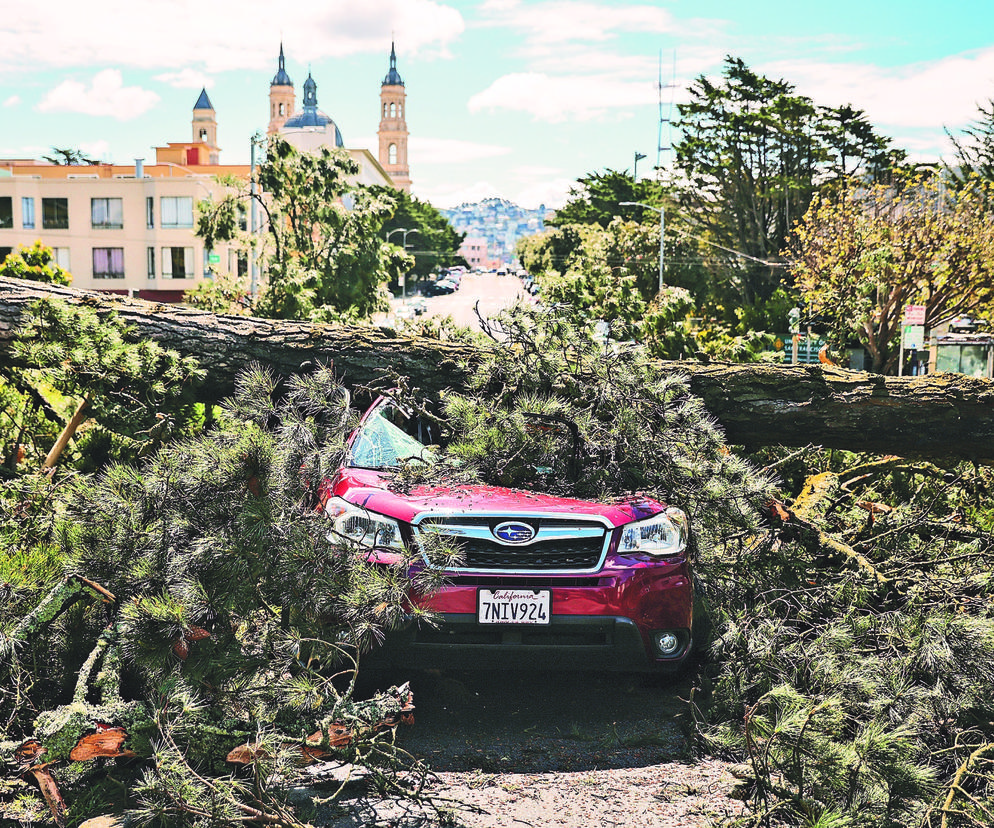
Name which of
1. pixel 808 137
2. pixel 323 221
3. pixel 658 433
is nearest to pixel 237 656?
pixel 658 433

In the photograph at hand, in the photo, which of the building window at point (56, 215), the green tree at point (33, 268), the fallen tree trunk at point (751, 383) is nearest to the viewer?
the fallen tree trunk at point (751, 383)

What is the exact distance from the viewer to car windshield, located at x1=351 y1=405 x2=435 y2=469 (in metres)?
5.08

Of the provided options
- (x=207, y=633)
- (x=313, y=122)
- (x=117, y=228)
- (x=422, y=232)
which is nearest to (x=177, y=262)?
(x=117, y=228)

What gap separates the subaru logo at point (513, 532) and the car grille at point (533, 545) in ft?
0.06

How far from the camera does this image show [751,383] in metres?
6.91

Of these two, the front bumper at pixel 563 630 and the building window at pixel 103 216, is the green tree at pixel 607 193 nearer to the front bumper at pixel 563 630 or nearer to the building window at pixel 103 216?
the building window at pixel 103 216

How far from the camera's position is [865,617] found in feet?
15.7

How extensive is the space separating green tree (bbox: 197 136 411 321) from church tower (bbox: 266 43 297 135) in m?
173

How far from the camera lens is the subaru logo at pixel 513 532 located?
4379mm

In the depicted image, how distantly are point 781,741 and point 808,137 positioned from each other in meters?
44.3

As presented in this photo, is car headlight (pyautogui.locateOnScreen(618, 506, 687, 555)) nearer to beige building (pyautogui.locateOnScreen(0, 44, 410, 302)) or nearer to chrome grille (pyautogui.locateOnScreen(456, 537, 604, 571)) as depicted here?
chrome grille (pyautogui.locateOnScreen(456, 537, 604, 571))

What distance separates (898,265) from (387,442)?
2455cm

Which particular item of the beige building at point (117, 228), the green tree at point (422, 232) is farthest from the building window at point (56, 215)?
the green tree at point (422, 232)

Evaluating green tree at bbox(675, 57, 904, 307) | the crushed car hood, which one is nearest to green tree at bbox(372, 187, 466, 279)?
green tree at bbox(675, 57, 904, 307)
